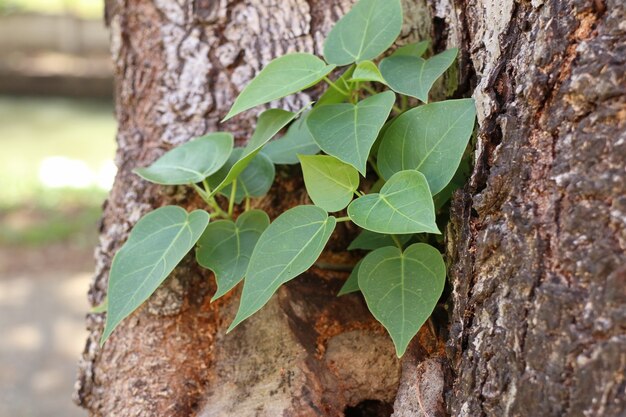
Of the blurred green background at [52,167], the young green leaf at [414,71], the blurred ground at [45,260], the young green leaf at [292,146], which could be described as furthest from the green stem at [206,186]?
the blurred green background at [52,167]

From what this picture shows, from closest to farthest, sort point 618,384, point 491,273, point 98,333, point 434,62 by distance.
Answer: point 618,384 → point 491,273 → point 434,62 → point 98,333

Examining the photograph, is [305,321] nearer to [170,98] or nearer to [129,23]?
[170,98]

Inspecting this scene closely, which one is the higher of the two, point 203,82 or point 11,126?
point 203,82

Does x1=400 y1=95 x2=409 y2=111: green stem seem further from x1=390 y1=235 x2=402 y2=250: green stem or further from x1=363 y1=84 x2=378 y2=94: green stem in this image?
x1=390 y1=235 x2=402 y2=250: green stem

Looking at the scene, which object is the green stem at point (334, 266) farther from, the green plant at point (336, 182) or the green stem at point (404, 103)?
the green stem at point (404, 103)

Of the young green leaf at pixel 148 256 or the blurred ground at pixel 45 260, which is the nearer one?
the young green leaf at pixel 148 256

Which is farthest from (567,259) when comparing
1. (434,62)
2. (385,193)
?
(434,62)
